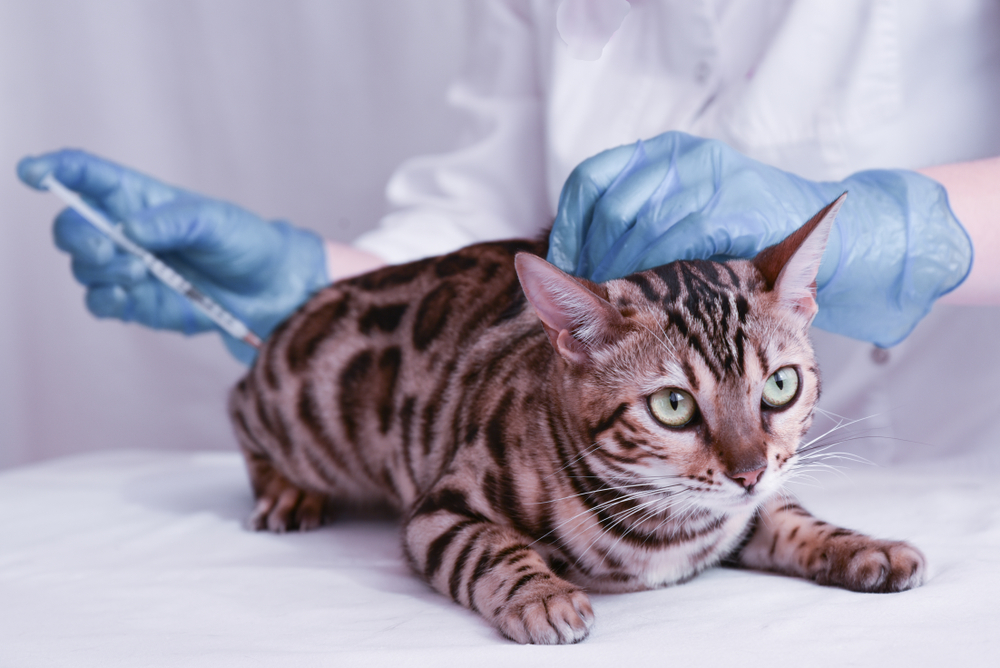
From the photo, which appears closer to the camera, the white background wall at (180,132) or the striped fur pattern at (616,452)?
the striped fur pattern at (616,452)

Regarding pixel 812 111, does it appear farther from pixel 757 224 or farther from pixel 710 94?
pixel 757 224

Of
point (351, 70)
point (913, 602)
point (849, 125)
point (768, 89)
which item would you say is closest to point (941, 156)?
point (849, 125)

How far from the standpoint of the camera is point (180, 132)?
2.29m

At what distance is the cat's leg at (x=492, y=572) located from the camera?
812 mm

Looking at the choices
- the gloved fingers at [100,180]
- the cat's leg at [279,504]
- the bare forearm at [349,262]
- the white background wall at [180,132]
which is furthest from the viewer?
the white background wall at [180,132]

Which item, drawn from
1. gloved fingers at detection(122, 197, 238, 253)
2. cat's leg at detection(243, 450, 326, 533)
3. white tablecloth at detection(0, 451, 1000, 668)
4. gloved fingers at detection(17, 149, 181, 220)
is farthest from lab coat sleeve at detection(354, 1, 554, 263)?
white tablecloth at detection(0, 451, 1000, 668)

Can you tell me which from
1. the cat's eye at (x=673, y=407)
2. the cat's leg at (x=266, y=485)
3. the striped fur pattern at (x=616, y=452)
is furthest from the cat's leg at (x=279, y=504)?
the cat's eye at (x=673, y=407)

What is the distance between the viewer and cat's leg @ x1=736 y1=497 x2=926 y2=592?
0.90 meters

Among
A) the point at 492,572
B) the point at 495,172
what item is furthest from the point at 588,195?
the point at 495,172

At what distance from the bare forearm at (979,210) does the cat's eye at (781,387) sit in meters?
0.46

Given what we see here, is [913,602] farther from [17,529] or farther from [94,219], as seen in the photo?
[94,219]

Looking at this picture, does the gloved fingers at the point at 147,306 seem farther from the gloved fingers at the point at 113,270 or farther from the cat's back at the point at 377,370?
the cat's back at the point at 377,370

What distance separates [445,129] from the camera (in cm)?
233

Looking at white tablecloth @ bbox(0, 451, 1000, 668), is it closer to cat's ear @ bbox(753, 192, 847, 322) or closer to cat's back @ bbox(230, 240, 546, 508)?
cat's back @ bbox(230, 240, 546, 508)
